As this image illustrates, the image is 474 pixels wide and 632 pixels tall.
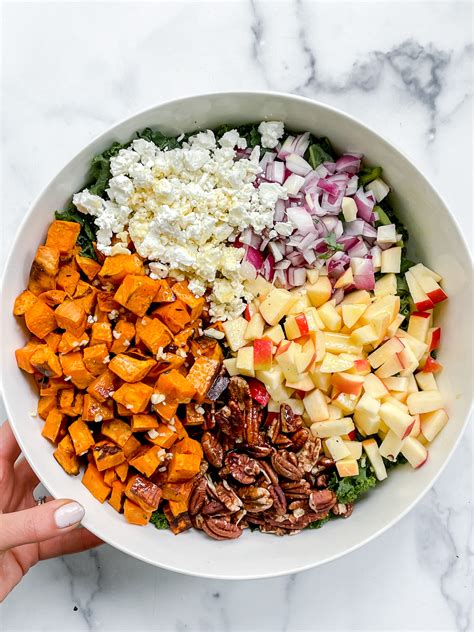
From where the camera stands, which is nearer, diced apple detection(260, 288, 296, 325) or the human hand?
the human hand

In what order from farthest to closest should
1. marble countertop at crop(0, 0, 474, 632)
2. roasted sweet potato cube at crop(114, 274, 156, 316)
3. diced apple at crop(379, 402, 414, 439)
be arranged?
marble countertop at crop(0, 0, 474, 632) → diced apple at crop(379, 402, 414, 439) → roasted sweet potato cube at crop(114, 274, 156, 316)

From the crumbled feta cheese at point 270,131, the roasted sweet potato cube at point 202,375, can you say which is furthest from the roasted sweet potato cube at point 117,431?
the crumbled feta cheese at point 270,131

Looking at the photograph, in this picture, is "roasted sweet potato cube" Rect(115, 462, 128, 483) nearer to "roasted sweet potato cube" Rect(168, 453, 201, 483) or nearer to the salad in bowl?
the salad in bowl

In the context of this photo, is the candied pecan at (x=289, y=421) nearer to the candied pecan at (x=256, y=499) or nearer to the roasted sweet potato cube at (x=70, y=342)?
the candied pecan at (x=256, y=499)

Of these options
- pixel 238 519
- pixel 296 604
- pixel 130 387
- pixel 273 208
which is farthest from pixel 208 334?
pixel 296 604

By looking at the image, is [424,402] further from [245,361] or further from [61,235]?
[61,235]

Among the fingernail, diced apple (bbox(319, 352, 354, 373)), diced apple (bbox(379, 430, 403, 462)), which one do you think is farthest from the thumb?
diced apple (bbox(379, 430, 403, 462))
